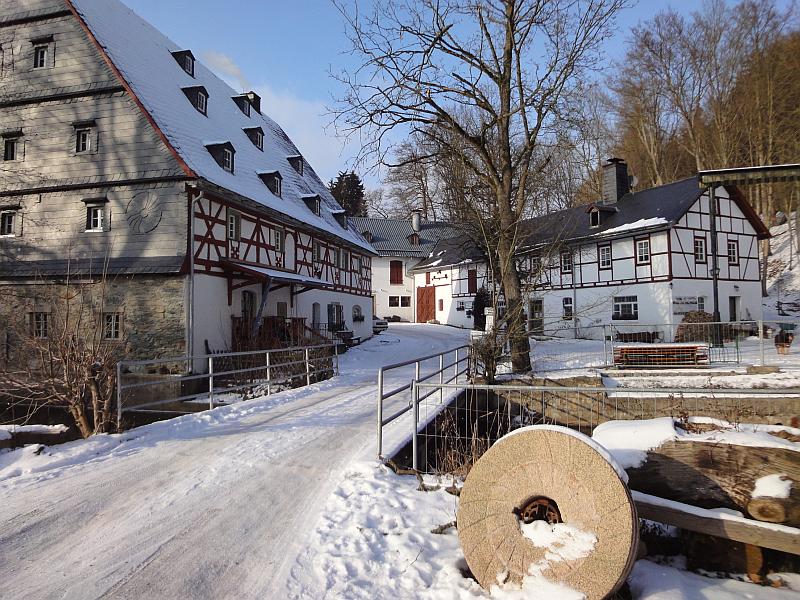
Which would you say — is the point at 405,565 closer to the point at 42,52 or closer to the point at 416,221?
the point at 42,52

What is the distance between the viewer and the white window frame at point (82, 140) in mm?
16375

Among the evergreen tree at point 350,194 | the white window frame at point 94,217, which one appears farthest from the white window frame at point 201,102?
the evergreen tree at point 350,194

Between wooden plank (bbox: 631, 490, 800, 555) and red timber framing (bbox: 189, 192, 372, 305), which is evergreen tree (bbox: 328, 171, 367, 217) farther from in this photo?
→ wooden plank (bbox: 631, 490, 800, 555)

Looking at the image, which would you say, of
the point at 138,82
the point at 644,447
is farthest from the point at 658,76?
the point at 644,447

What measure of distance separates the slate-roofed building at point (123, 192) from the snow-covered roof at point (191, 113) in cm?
10

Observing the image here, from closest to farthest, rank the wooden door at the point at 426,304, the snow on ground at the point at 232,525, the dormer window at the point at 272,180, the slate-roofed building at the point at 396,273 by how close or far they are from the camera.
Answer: the snow on ground at the point at 232,525 → the dormer window at the point at 272,180 → the wooden door at the point at 426,304 → the slate-roofed building at the point at 396,273

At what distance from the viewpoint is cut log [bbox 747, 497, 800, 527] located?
137 inches

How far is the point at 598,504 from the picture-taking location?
10.3 feet

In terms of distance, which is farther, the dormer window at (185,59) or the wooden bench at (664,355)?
the dormer window at (185,59)

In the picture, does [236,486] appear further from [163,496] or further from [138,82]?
[138,82]

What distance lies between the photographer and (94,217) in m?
16.3

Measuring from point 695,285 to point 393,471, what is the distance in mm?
24254

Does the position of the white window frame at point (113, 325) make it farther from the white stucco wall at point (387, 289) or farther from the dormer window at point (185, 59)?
the white stucco wall at point (387, 289)

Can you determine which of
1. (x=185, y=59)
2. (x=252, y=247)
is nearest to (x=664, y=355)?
(x=252, y=247)
